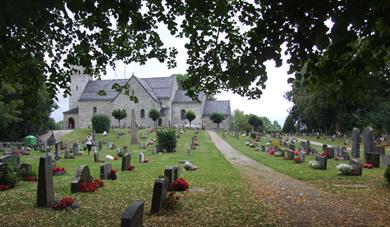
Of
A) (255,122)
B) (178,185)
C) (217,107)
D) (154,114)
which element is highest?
(217,107)

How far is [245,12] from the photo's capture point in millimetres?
8102

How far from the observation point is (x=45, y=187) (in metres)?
9.56

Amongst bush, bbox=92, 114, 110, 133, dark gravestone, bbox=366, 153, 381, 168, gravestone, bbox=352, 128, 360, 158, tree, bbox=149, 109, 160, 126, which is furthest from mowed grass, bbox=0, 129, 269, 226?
tree, bbox=149, 109, 160, 126

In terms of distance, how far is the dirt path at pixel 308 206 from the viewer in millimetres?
8156

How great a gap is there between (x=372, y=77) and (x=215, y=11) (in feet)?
10.9

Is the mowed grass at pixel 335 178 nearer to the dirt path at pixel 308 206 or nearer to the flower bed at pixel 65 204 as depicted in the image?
the dirt path at pixel 308 206

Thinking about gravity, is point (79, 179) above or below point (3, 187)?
above

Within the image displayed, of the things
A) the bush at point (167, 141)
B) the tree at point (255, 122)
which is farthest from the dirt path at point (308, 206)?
the tree at point (255, 122)

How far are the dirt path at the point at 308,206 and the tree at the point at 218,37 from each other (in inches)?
115

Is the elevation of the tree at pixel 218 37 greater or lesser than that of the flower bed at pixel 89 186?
greater

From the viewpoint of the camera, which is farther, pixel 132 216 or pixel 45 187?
pixel 45 187

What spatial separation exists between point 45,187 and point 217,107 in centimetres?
6769

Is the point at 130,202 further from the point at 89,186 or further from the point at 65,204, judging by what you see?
the point at 89,186

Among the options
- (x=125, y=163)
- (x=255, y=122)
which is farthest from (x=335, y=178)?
(x=255, y=122)
